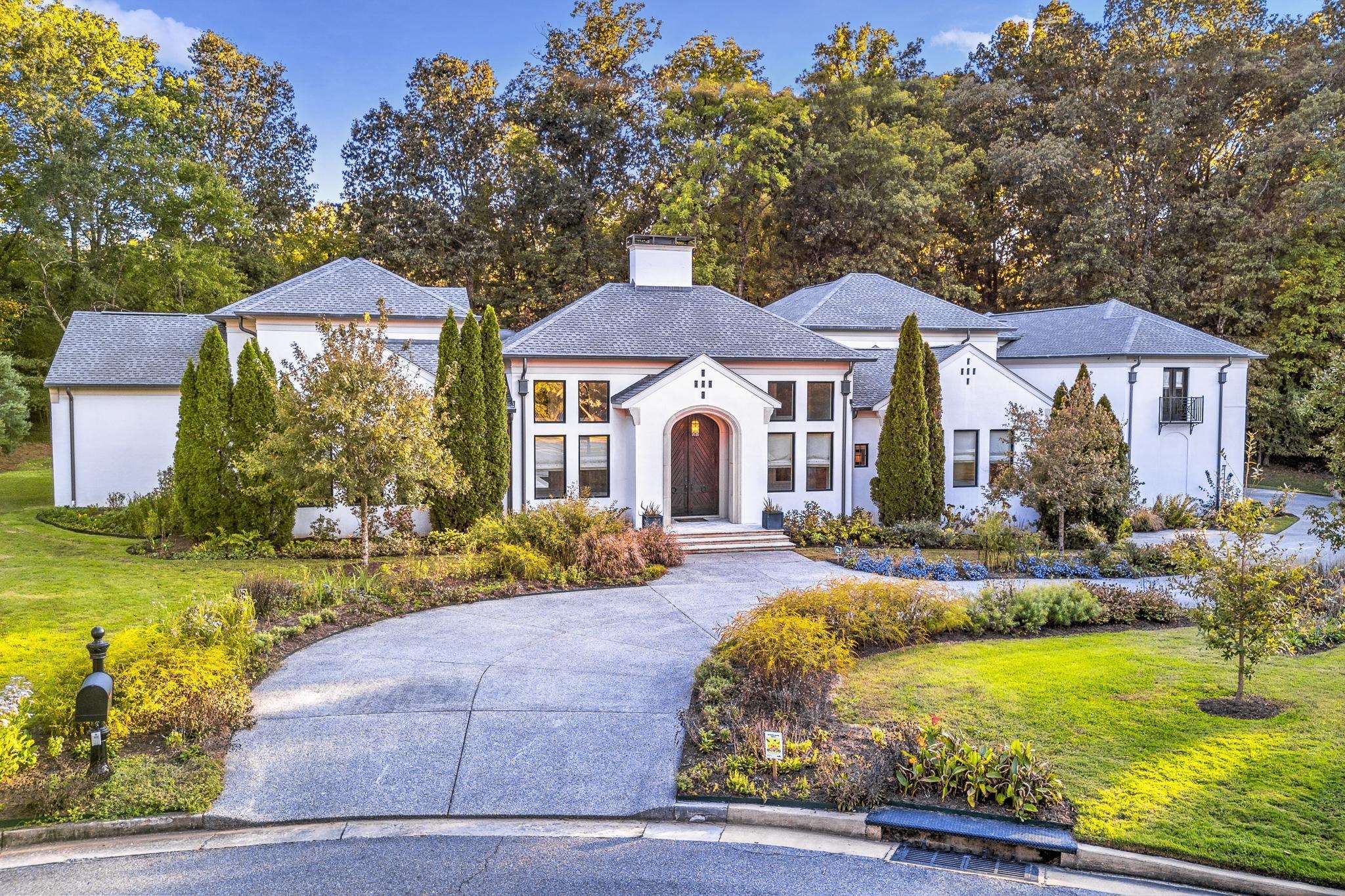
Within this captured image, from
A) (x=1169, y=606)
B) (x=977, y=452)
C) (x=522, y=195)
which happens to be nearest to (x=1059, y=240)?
(x=977, y=452)

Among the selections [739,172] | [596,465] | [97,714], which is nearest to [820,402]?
[596,465]

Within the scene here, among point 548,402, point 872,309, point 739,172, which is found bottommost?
point 548,402

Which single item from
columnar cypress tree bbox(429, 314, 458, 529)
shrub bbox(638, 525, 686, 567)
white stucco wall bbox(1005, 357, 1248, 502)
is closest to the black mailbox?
shrub bbox(638, 525, 686, 567)

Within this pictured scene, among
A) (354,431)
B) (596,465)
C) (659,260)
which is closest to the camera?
(354,431)

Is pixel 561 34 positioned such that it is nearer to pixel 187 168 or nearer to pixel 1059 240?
pixel 187 168

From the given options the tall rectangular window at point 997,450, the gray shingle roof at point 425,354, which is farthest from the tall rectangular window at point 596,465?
the tall rectangular window at point 997,450

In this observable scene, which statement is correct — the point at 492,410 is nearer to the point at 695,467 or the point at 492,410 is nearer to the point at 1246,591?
the point at 695,467

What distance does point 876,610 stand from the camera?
1083 cm

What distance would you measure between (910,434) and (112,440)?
2008 cm

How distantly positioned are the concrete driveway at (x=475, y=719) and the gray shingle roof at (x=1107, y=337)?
17726 mm

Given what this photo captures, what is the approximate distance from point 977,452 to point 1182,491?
7831 mm

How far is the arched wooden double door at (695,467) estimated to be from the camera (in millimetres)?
19062

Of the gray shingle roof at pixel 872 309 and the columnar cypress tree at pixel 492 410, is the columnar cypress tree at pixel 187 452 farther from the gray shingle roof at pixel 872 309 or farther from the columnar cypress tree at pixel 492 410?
the gray shingle roof at pixel 872 309

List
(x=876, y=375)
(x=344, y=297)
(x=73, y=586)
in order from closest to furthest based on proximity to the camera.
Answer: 1. (x=73, y=586)
2. (x=344, y=297)
3. (x=876, y=375)
